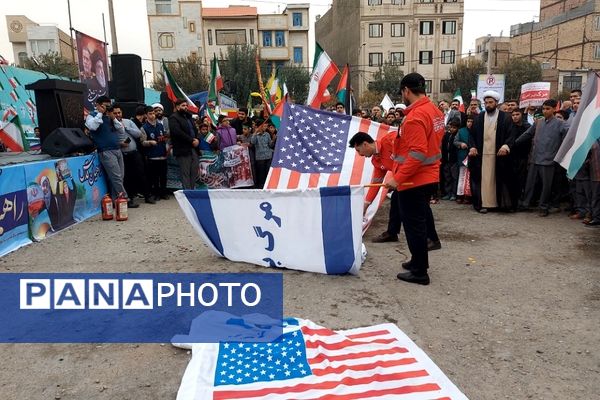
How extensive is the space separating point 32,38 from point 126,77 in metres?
59.6

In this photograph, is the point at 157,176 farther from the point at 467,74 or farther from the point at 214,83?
the point at 467,74

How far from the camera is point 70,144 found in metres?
7.54

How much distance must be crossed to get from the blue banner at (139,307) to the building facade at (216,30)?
47.3 metres

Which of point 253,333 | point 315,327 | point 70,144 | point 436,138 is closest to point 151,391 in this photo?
point 253,333

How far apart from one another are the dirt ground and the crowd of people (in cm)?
181

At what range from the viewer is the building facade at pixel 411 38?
51.3 metres

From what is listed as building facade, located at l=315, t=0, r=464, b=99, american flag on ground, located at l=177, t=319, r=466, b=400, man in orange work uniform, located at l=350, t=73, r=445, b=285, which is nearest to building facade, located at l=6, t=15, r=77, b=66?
building facade, located at l=315, t=0, r=464, b=99

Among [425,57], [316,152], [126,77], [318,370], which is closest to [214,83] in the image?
[126,77]

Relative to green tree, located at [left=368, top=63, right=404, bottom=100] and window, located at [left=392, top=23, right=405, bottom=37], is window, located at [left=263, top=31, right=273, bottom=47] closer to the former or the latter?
green tree, located at [left=368, top=63, right=404, bottom=100]

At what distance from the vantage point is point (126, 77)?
1179 centimetres

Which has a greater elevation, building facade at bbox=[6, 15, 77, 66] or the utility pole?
building facade at bbox=[6, 15, 77, 66]

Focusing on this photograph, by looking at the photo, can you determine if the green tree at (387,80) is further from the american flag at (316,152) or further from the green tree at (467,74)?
the american flag at (316,152)

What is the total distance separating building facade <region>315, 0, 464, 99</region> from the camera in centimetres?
5134

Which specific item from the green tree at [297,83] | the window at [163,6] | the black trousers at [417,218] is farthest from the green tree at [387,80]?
the black trousers at [417,218]
